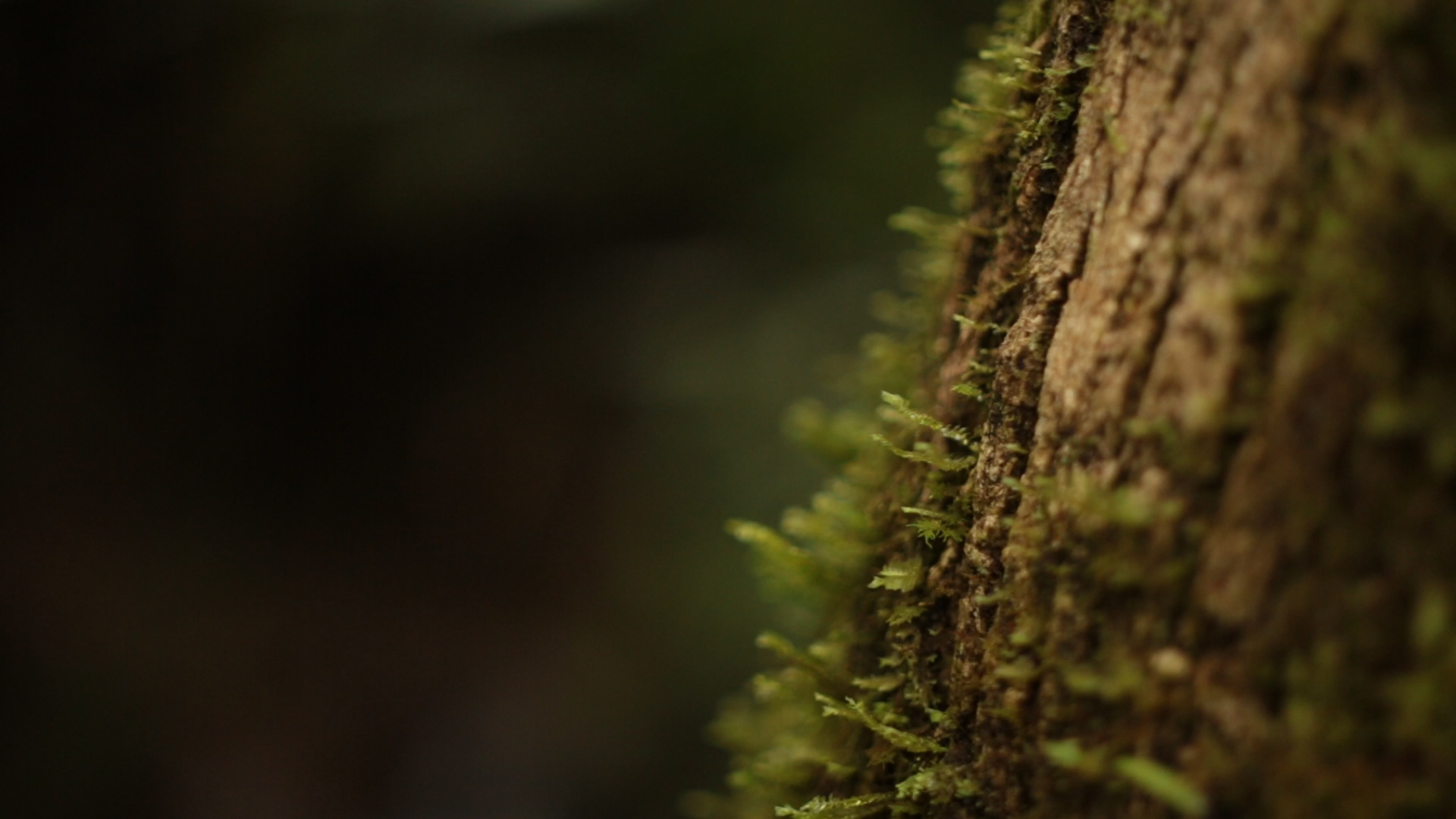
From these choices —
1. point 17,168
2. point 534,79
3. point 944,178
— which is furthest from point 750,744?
point 17,168

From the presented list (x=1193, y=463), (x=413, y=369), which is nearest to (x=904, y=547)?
(x=1193, y=463)

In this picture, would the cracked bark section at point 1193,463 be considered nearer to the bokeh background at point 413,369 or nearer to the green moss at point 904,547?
the green moss at point 904,547

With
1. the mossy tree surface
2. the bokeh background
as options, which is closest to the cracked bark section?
the mossy tree surface

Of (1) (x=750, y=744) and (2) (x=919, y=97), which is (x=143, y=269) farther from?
(1) (x=750, y=744)

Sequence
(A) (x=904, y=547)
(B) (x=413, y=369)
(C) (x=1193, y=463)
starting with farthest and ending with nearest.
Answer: (B) (x=413, y=369) < (A) (x=904, y=547) < (C) (x=1193, y=463)

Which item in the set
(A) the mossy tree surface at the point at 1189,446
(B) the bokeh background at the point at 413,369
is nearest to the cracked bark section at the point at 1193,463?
(A) the mossy tree surface at the point at 1189,446

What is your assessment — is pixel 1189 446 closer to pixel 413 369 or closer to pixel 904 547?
pixel 904 547
